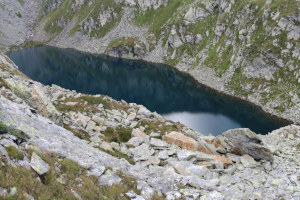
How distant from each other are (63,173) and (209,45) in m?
149

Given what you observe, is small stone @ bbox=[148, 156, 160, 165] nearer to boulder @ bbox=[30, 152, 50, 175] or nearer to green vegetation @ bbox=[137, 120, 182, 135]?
green vegetation @ bbox=[137, 120, 182, 135]

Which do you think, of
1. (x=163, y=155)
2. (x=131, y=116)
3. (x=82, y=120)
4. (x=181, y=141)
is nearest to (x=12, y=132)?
(x=163, y=155)

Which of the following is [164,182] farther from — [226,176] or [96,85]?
[96,85]

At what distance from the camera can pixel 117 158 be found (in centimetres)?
2012

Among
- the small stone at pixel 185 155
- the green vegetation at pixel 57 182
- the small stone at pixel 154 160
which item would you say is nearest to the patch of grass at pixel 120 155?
the small stone at pixel 154 160

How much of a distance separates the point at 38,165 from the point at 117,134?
624 inches


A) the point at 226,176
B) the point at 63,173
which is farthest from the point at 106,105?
the point at 63,173

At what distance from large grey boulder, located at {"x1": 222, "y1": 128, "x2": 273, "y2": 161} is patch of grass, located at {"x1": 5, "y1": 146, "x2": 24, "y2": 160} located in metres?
23.5

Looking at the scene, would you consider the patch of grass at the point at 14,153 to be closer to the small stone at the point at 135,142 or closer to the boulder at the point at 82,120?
the small stone at the point at 135,142

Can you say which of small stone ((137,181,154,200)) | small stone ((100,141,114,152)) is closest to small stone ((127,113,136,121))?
small stone ((100,141,114,152))

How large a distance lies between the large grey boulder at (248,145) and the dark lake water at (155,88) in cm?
4720

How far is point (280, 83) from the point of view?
319 feet

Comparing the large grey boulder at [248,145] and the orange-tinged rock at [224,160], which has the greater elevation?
the large grey boulder at [248,145]

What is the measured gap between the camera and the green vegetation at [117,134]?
87.1 ft
